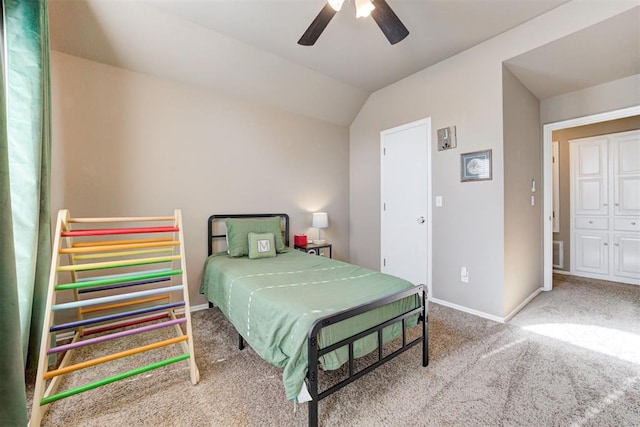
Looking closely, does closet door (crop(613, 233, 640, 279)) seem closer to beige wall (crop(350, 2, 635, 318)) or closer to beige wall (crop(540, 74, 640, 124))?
beige wall (crop(540, 74, 640, 124))

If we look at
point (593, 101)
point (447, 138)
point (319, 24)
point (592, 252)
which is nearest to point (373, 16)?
point (319, 24)

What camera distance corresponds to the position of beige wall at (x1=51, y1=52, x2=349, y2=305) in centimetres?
241

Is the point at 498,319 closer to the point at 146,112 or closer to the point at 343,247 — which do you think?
the point at 343,247

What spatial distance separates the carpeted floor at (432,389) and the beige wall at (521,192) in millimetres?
630

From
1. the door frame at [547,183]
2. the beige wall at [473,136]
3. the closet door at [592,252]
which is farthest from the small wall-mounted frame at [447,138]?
the closet door at [592,252]

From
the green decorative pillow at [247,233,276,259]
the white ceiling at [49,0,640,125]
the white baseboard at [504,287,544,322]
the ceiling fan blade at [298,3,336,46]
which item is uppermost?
the white ceiling at [49,0,640,125]

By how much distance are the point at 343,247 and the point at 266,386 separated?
279 cm

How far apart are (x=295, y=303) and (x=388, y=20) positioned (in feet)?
6.42

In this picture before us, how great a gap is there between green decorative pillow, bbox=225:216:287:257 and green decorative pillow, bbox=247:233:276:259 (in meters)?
0.10

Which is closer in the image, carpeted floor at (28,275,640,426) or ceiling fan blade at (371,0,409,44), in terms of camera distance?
carpeted floor at (28,275,640,426)

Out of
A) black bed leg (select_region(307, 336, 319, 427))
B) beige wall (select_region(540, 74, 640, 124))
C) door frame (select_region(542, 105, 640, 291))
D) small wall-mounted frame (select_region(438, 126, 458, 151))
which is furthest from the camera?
door frame (select_region(542, 105, 640, 291))

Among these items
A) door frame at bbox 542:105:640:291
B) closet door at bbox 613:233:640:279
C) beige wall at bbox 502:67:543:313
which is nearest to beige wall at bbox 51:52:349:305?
beige wall at bbox 502:67:543:313

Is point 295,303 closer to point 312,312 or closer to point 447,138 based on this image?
point 312,312

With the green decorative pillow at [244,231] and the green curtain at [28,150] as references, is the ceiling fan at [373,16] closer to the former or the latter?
the green curtain at [28,150]
